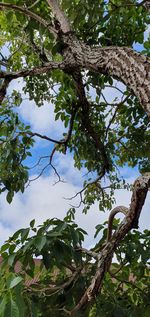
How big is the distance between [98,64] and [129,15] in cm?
105

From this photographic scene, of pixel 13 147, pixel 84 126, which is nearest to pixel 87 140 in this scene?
pixel 84 126

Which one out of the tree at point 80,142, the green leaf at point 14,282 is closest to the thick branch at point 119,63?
the tree at point 80,142

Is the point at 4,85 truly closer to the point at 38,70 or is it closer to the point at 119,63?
the point at 38,70

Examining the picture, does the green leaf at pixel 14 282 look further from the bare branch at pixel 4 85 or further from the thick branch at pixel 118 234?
the bare branch at pixel 4 85

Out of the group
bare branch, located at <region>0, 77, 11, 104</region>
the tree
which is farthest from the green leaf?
bare branch, located at <region>0, 77, 11, 104</region>

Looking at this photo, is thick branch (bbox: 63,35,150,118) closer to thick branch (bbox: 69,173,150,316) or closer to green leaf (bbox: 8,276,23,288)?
thick branch (bbox: 69,173,150,316)

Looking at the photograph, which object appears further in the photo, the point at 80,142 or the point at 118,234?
the point at 80,142

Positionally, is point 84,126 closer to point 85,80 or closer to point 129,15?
point 85,80

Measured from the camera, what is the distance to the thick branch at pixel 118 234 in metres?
1.65

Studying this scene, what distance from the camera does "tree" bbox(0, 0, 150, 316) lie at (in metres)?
1.67

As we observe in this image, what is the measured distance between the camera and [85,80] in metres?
3.18

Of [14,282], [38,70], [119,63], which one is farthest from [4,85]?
[14,282]

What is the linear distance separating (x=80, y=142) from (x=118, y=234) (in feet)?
5.45

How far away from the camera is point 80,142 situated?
3.38 meters
